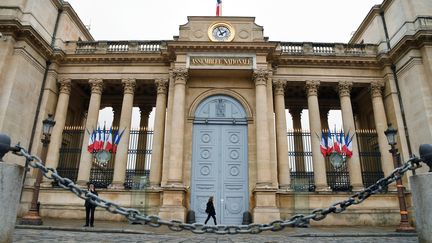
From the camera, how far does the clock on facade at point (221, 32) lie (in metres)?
17.6

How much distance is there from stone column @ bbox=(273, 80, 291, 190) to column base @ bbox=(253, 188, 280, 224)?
182 cm

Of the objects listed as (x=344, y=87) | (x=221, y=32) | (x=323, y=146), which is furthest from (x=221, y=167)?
(x=344, y=87)

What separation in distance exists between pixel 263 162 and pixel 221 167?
7.63ft

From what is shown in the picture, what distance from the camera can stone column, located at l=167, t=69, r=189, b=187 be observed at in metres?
15.1

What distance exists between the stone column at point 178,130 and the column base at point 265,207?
12.1 ft

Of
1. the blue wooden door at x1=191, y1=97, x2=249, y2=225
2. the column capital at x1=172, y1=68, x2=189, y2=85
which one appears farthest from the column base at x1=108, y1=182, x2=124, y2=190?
the column capital at x1=172, y1=68, x2=189, y2=85

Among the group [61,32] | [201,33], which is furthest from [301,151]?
[61,32]

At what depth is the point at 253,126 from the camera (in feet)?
56.4

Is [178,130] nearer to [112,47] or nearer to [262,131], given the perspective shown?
[262,131]

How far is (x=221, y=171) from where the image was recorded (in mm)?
16375

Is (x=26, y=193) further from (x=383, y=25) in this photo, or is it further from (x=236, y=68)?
(x=383, y=25)

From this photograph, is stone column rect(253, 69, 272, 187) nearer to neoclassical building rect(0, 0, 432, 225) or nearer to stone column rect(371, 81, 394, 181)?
neoclassical building rect(0, 0, 432, 225)

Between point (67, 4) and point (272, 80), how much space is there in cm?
1362

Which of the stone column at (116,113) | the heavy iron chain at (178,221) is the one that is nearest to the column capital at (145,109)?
the stone column at (116,113)
